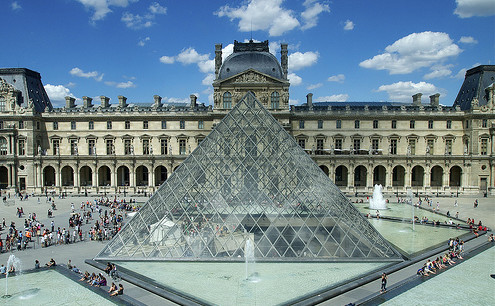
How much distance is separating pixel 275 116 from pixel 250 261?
2785 centimetres

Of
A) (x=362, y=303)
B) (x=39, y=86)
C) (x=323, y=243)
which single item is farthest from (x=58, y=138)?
(x=362, y=303)

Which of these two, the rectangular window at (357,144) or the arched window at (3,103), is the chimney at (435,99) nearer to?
the rectangular window at (357,144)

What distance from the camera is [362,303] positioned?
37.3ft

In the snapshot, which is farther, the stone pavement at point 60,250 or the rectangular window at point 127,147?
the rectangular window at point 127,147

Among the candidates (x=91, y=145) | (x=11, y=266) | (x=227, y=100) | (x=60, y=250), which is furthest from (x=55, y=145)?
(x=11, y=266)

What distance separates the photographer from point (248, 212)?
1662 centimetres

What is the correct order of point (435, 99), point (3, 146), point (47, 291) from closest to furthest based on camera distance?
point (47, 291)
point (3, 146)
point (435, 99)

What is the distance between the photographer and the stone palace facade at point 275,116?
41.4 meters

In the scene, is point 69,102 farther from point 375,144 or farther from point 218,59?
point 375,144

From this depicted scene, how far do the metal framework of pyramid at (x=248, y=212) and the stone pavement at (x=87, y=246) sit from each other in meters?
1.96

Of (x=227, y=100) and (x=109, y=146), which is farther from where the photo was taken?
(x=109, y=146)

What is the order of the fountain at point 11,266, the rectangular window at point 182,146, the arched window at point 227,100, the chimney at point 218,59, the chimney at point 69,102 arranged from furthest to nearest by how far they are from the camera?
the chimney at point 69,102, the rectangular window at point 182,146, the chimney at point 218,59, the arched window at point 227,100, the fountain at point 11,266

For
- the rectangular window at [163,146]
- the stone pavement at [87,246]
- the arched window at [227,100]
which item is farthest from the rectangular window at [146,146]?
the arched window at [227,100]

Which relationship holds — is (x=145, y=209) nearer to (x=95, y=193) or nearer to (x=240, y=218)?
(x=240, y=218)
